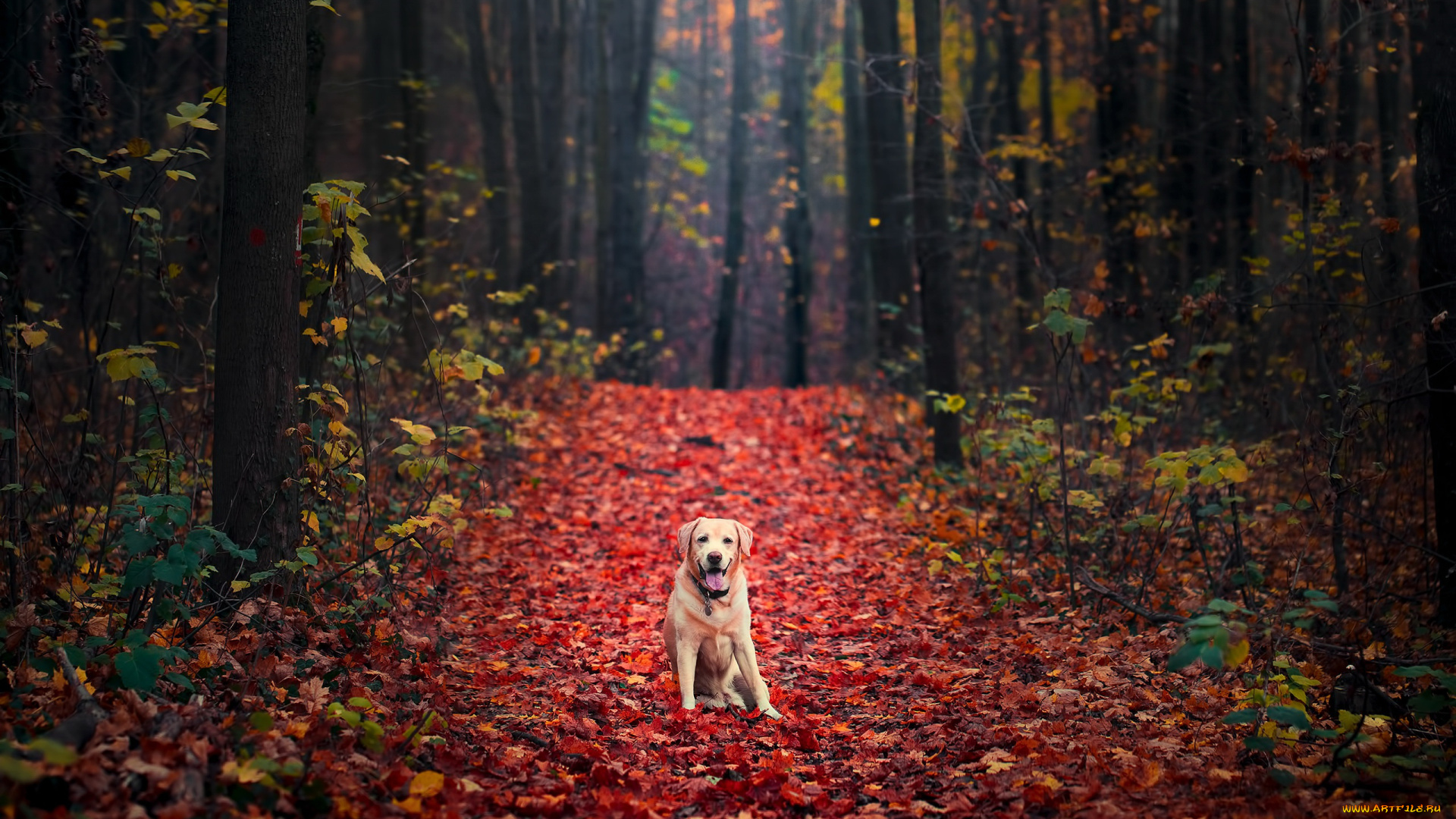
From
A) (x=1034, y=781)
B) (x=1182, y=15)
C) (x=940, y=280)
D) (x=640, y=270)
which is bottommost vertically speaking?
(x=1034, y=781)

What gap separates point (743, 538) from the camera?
590 cm

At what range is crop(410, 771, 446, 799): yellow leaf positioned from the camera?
387 centimetres

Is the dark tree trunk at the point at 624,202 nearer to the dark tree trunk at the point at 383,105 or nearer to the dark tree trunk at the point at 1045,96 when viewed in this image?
the dark tree trunk at the point at 383,105

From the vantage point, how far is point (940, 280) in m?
11.3

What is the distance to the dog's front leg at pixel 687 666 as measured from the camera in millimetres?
5605

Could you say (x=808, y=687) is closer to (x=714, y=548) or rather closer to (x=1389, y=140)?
→ (x=714, y=548)

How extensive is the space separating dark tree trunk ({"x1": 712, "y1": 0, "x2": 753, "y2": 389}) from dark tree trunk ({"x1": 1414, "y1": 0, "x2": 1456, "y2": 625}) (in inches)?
678

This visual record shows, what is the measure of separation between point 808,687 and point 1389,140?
29.1ft

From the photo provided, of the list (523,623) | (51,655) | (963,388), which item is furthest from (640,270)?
(51,655)

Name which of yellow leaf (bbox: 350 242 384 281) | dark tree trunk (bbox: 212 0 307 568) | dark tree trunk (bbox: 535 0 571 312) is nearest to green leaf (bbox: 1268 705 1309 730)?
yellow leaf (bbox: 350 242 384 281)

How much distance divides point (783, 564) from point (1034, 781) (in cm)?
468

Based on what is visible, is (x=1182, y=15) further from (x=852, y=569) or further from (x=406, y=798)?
(x=406, y=798)

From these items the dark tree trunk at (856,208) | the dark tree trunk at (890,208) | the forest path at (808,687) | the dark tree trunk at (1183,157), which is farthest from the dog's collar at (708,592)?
the dark tree trunk at (856,208)

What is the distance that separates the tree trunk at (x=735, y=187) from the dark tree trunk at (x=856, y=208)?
251 centimetres
